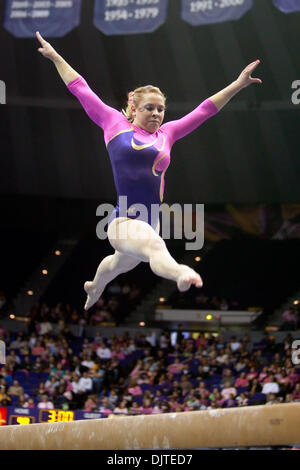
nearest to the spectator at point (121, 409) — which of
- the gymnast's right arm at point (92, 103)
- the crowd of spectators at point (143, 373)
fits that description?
the crowd of spectators at point (143, 373)

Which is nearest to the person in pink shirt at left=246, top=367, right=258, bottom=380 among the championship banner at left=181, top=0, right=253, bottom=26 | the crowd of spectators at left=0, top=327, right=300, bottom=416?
the crowd of spectators at left=0, top=327, right=300, bottom=416

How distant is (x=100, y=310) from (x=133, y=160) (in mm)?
15854

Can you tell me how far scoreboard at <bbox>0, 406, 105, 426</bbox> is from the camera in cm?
1122

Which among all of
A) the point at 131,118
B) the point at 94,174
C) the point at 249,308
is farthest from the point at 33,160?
the point at 131,118

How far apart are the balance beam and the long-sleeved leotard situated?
1308mm

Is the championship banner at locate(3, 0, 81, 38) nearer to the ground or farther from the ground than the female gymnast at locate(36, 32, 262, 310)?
farther from the ground

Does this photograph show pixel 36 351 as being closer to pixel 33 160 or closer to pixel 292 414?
pixel 33 160

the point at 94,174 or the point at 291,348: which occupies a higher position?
the point at 94,174

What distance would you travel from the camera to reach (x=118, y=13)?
1362 centimetres

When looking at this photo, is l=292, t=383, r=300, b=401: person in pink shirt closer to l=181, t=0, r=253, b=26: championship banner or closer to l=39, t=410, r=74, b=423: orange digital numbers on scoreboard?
l=39, t=410, r=74, b=423: orange digital numbers on scoreboard

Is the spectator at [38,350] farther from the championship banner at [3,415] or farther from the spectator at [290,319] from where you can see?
the spectator at [290,319]

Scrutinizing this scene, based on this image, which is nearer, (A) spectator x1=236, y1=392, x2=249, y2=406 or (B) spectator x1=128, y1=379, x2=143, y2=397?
(A) spectator x1=236, y1=392, x2=249, y2=406
